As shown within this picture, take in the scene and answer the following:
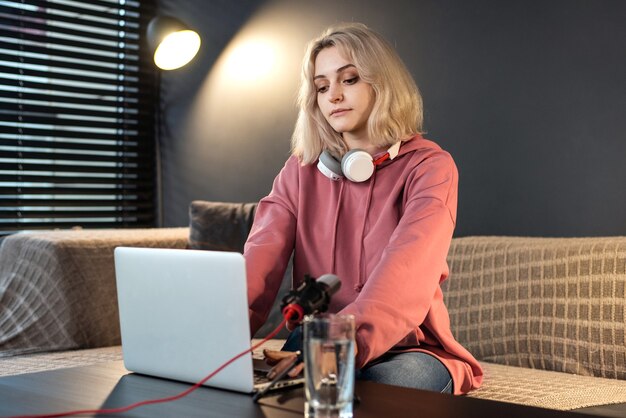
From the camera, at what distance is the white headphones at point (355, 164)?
195 cm

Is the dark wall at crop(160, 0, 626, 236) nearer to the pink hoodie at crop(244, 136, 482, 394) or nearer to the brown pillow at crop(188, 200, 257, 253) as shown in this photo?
the brown pillow at crop(188, 200, 257, 253)

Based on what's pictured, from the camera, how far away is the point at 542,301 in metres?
2.45

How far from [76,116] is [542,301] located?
7.84 ft

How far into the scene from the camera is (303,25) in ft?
11.7

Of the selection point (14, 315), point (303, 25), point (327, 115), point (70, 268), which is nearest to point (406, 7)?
point (303, 25)

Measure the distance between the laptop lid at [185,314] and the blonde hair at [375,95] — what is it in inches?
28.6

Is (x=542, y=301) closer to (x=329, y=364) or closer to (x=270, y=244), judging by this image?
(x=270, y=244)

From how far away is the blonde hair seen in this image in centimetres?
206

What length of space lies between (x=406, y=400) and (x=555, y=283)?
123 cm

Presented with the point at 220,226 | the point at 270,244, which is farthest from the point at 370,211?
the point at 220,226

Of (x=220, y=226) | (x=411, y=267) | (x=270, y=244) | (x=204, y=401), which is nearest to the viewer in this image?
(x=204, y=401)

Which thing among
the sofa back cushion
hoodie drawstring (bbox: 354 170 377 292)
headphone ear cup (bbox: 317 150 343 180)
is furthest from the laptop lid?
the sofa back cushion

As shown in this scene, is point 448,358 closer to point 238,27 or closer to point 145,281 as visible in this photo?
point 145,281

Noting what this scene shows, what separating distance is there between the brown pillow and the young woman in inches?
38.5
